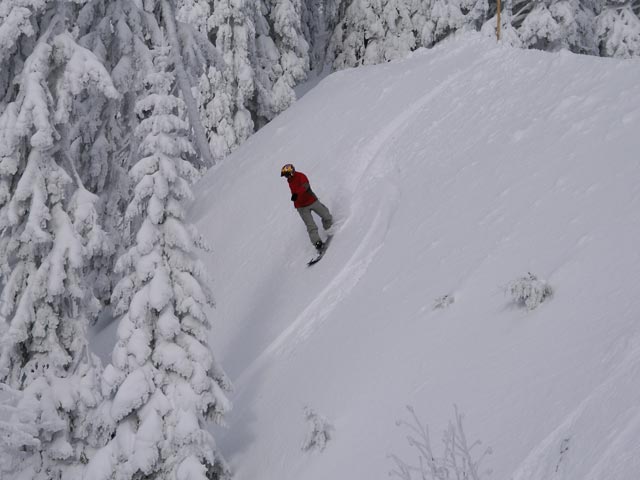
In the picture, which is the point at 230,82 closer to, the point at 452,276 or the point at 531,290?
the point at 452,276

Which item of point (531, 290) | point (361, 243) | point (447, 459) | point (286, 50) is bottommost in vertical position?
point (361, 243)

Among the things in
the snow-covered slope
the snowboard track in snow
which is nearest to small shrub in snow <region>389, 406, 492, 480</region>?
the snow-covered slope

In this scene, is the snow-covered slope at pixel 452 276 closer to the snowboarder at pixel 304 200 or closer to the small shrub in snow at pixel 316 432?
the small shrub in snow at pixel 316 432

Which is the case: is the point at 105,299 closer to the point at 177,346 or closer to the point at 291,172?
the point at 291,172

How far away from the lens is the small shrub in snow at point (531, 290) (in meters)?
7.53

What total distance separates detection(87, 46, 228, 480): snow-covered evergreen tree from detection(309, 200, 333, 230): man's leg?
137 inches

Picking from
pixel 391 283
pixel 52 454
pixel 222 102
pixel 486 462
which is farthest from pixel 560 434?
pixel 222 102

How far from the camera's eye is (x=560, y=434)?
5.51 metres

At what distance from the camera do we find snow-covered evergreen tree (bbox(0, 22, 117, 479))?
10.6m

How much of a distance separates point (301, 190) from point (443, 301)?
4.59 m

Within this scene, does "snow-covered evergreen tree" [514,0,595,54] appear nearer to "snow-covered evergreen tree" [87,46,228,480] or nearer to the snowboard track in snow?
the snowboard track in snow

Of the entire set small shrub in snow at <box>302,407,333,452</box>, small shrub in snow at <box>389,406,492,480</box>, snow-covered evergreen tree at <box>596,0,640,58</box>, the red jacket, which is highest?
small shrub in snow at <box>389,406,492,480</box>

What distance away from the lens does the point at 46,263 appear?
10.8 meters

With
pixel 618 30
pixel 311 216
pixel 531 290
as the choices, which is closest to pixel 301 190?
pixel 311 216
